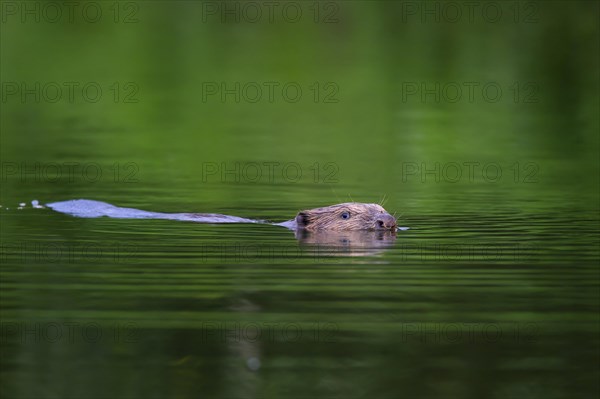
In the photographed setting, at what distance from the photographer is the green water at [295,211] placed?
24.3ft

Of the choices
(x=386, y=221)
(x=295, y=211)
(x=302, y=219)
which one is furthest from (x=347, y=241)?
(x=295, y=211)

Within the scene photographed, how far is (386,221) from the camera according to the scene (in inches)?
484

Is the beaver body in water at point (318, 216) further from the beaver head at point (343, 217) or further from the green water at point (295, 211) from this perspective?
the green water at point (295, 211)

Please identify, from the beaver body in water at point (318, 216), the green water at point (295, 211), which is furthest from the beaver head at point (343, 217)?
the green water at point (295, 211)

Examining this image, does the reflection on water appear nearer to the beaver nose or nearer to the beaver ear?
the beaver nose

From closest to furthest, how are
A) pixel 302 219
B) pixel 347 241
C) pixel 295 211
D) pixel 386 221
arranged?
pixel 347 241, pixel 386 221, pixel 302 219, pixel 295 211

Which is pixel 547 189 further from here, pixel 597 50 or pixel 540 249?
pixel 597 50

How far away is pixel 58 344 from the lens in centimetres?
785

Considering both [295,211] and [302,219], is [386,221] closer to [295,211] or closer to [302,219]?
[302,219]

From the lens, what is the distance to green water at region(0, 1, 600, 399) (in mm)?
7410

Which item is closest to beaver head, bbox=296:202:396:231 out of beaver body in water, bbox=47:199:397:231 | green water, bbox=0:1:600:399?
beaver body in water, bbox=47:199:397:231

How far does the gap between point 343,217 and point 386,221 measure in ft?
2.29

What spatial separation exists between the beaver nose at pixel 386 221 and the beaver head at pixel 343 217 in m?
0.05

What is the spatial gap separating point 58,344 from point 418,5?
3138 cm
